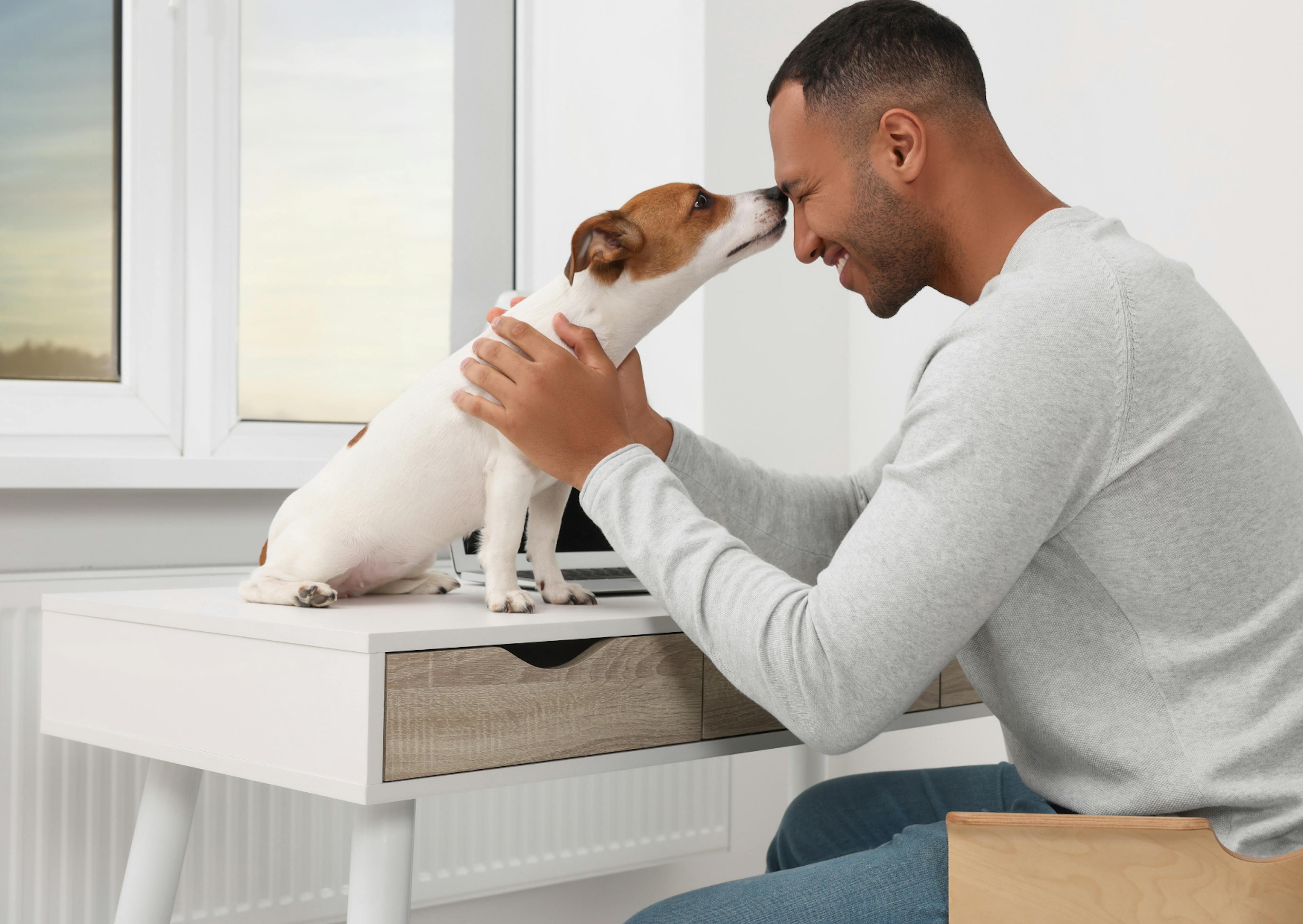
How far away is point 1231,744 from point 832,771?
1544mm

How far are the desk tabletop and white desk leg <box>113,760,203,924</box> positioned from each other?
0.19 m

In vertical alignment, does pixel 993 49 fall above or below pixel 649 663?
above

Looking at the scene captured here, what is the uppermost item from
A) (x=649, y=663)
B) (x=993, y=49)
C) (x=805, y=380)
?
(x=993, y=49)

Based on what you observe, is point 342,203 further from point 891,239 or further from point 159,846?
point 891,239

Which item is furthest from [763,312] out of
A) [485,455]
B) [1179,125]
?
[485,455]

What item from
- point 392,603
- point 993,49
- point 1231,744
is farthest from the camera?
point 993,49

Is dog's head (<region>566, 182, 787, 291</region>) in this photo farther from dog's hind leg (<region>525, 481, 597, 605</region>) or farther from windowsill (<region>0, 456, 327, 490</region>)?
windowsill (<region>0, 456, 327, 490</region>)

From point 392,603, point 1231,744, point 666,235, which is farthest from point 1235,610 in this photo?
point 392,603

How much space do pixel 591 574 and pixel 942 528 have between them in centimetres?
67

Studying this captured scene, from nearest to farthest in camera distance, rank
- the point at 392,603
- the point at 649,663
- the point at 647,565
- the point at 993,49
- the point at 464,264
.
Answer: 1. the point at 647,565
2. the point at 649,663
3. the point at 392,603
4. the point at 993,49
5. the point at 464,264

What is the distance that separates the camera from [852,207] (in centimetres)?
94

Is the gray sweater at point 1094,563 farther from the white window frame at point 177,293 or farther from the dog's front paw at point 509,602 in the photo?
the white window frame at point 177,293

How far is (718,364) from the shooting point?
195 centimetres

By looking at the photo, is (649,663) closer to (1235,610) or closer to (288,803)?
(1235,610)
